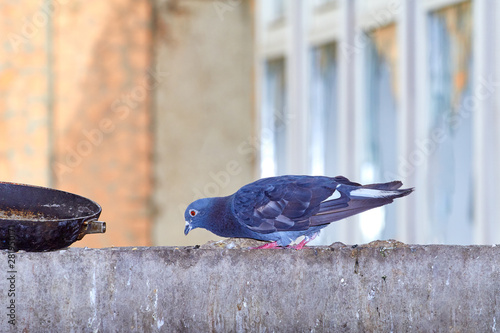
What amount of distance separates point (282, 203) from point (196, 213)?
1.39 ft

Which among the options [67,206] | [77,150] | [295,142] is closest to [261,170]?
[295,142]

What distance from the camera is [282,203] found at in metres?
3.04

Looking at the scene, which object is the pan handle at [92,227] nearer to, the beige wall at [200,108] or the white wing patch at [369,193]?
the white wing patch at [369,193]

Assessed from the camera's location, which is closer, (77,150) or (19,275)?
(19,275)

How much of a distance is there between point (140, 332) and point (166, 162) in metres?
4.22

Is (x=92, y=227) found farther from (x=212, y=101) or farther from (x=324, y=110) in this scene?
Result: (x=212, y=101)

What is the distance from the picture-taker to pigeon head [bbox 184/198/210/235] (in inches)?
125

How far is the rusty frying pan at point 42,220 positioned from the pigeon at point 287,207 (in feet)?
1.69

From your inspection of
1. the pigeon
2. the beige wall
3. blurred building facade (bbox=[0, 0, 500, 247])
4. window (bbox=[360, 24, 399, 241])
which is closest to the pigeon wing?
the pigeon

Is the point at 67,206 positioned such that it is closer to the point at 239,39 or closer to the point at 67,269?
the point at 67,269

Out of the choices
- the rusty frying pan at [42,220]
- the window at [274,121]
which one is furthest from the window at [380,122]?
the rusty frying pan at [42,220]

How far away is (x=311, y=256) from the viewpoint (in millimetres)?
2852

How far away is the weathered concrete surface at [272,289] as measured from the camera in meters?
2.78

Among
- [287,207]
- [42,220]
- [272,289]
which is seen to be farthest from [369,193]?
[42,220]
